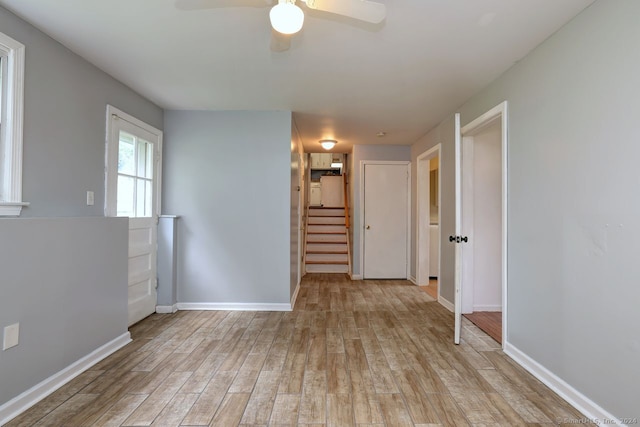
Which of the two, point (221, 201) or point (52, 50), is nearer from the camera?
→ point (52, 50)

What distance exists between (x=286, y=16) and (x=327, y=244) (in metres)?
5.50

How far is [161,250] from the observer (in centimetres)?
364

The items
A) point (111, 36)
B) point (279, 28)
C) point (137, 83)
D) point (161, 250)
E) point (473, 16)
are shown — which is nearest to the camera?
point (279, 28)

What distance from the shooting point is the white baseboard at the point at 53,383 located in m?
1.78

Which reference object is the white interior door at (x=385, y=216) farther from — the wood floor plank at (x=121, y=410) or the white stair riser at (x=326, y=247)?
the wood floor plank at (x=121, y=410)

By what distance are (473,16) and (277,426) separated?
260 centimetres

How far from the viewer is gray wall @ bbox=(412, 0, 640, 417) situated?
1.62 m

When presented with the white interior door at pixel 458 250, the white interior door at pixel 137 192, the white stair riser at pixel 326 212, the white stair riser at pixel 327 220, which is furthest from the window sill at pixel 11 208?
the white stair riser at pixel 326 212

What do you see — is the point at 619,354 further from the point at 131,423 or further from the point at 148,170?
the point at 148,170

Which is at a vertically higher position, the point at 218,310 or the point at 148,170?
the point at 148,170

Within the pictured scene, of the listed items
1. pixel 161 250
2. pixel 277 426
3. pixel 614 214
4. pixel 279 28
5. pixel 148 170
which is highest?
pixel 279 28

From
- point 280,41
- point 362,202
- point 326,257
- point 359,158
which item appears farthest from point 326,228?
point 280,41

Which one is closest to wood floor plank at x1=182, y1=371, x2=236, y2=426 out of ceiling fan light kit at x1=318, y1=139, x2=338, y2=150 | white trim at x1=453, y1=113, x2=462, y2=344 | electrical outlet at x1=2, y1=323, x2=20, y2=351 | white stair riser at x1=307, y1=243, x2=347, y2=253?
electrical outlet at x1=2, y1=323, x2=20, y2=351

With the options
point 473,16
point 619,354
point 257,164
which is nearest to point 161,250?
point 257,164
